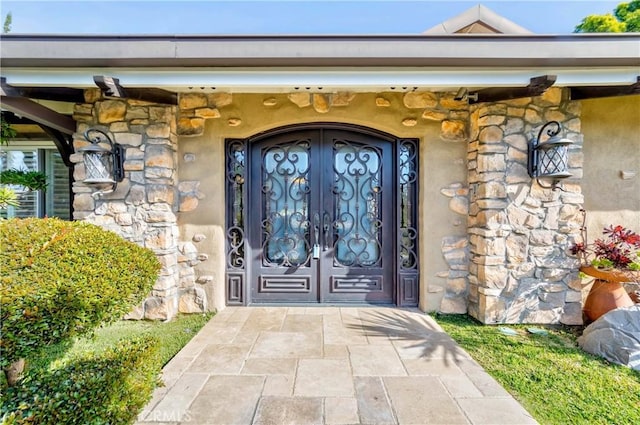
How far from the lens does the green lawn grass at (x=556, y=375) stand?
201cm

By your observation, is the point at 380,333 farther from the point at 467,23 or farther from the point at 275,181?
the point at 467,23

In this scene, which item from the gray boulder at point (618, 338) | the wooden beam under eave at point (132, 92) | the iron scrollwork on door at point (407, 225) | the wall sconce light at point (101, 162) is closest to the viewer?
the gray boulder at point (618, 338)

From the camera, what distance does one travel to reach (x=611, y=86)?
3.09 metres

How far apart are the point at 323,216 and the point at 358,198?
50 cm

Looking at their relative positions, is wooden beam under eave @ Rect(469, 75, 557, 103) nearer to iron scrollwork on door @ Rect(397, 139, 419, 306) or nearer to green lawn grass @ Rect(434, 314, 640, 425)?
iron scrollwork on door @ Rect(397, 139, 419, 306)

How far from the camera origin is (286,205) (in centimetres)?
398

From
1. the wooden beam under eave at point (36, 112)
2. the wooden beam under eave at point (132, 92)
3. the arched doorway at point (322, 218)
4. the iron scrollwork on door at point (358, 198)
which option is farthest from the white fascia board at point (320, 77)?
the iron scrollwork on door at point (358, 198)

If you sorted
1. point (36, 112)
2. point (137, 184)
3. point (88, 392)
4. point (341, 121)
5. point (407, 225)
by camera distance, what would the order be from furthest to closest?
point (407, 225)
point (341, 121)
point (137, 184)
point (36, 112)
point (88, 392)

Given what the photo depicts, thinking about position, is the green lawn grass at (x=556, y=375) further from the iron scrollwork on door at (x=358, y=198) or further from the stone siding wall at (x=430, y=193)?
the iron scrollwork on door at (x=358, y=198)

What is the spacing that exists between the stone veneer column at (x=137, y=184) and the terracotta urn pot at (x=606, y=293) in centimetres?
460

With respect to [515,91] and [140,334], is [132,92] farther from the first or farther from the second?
[515,91]

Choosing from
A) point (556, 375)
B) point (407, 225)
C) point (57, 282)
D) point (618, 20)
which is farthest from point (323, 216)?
point (618, 20)

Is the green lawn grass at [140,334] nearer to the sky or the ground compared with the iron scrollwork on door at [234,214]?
nearer to the ground

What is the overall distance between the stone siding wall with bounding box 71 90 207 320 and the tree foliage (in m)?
9.43
